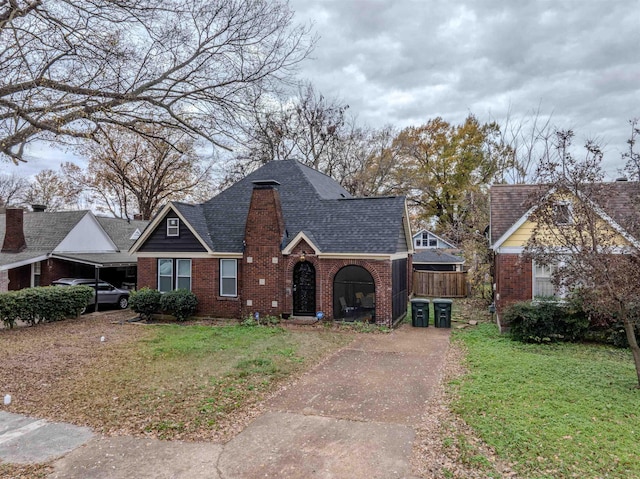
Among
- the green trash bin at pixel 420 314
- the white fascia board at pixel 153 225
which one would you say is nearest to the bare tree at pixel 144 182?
the white fascia board at pixel 153 225

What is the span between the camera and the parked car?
777 inches

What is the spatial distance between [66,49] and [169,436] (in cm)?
615

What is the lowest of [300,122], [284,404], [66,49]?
[284,404]

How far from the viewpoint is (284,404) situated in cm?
722

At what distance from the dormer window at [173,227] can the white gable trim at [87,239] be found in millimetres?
9385

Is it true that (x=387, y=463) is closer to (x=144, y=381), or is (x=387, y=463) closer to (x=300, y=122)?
(x=144, y=381)

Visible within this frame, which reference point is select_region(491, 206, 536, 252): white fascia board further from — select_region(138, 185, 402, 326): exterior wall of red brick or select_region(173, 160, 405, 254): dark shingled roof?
select_region(138, 185, 402, 326): exterior wall of red brick

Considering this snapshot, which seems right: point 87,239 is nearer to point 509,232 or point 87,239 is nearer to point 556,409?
point 509,232

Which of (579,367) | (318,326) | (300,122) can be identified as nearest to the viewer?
(579,367)

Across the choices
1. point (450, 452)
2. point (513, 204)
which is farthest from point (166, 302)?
point (513, 204)

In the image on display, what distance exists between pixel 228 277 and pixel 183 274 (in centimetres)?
215

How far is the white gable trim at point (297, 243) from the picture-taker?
14797 mm

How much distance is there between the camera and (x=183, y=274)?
17062mm

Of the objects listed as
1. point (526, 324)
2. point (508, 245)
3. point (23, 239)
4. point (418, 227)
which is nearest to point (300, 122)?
point (418, 227)
